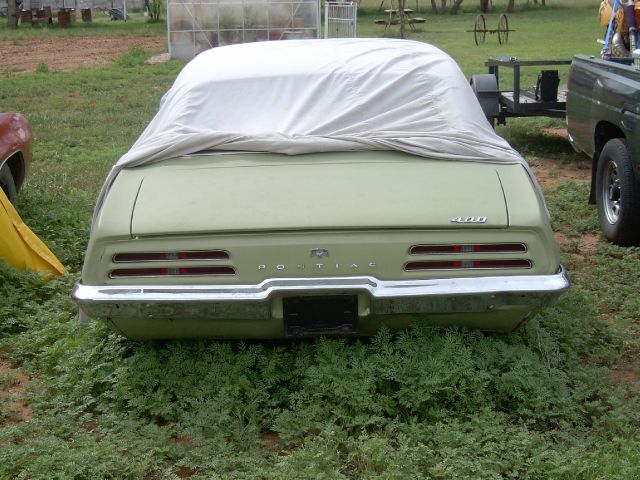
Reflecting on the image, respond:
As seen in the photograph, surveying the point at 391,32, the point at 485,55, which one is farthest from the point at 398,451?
the point at 391,32

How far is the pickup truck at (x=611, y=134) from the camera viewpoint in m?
6.55

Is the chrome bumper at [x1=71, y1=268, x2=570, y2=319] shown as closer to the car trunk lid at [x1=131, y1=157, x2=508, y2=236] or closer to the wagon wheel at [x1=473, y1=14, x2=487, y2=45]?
the car trunk lid at [x1=131, y1=157, x2=508, y2=236]

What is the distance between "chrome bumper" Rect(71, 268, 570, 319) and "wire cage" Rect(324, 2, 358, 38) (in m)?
23.6

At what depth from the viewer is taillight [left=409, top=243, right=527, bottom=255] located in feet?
13.4

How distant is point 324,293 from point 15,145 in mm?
4179

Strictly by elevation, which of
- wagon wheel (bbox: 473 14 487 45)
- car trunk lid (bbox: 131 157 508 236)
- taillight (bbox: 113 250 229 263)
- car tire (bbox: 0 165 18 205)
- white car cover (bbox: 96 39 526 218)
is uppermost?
white car cover (bbox: 96 39 526 218)

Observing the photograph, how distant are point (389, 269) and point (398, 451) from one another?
0.83m

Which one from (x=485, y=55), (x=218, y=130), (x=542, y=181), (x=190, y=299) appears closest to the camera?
(x=190, y=299)

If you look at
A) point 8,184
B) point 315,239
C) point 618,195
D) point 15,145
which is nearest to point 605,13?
point 618,195

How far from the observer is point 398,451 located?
368cm

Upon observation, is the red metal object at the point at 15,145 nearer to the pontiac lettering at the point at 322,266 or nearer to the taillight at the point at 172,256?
the taillight at the point at 172,256

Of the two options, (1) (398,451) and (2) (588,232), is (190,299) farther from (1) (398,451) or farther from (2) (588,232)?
(2) (588,232)

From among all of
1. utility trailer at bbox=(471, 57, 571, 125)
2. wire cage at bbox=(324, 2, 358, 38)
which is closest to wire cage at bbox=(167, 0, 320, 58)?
wire cage at bbox=(324, 2, 358, 38)

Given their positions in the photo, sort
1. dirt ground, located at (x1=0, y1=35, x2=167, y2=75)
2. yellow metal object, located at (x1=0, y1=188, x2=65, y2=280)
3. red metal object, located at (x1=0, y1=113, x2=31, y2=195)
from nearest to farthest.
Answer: yellow metal object, located at (x1=0, y1=188, x2=65, y2=280), red metal object, located at (x1=0, y1=113, x2=31, y2=195), dirt ground, located at (x1=0, y1=35, x2=167, y2=75)
